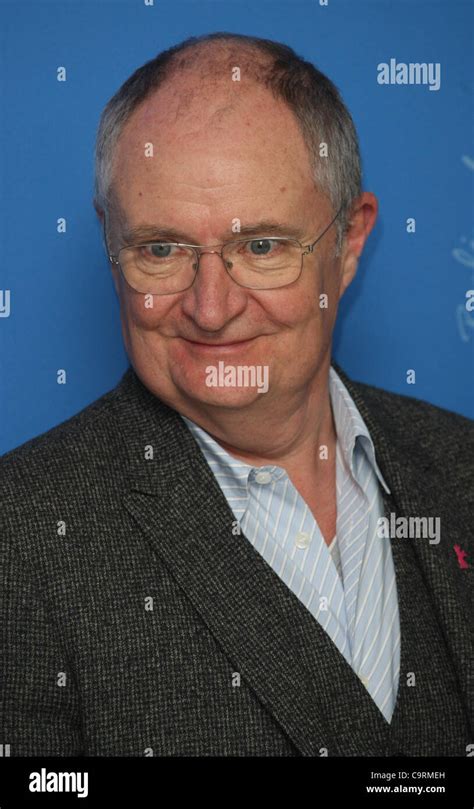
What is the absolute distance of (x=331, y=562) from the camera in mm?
1815

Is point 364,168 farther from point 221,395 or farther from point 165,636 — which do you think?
point 165,636

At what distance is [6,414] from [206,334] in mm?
716

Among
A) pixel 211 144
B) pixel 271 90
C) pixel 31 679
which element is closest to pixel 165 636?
pixel 31 679

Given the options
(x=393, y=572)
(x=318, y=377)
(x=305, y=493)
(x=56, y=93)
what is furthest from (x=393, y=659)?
(x=56, y=93)

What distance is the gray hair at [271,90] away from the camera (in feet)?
5.85

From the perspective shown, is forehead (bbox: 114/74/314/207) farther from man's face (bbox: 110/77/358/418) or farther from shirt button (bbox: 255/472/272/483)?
shirt button (bbox: 255/472/272/483)

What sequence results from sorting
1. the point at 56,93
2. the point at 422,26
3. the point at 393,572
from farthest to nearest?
1. the point at 422,26
2. the point at 56,93
3. the point at 393,572

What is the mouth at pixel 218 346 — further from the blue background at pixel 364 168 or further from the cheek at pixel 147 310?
the blue background at pixel 364 168

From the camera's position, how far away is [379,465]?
201 centimetres

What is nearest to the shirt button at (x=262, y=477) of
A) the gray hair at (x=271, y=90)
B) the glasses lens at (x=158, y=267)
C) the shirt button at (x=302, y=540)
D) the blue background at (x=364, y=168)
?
the shirt button at (x=302, y=540)

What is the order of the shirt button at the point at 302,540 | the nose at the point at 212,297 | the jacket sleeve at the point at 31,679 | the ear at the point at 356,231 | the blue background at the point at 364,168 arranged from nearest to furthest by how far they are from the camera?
the jacket sleeve at the point at 31,679 < the nose at the point at 212,297 < the shirt button at the point at 302,540 < the ear at the point at 356,231 < the blue background at the point at 364,168

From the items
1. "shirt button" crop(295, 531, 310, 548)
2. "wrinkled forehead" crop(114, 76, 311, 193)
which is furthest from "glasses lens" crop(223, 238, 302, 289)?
"shirt button" crop(295, 531, 310, 548)

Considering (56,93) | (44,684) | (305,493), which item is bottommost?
(44,684)
